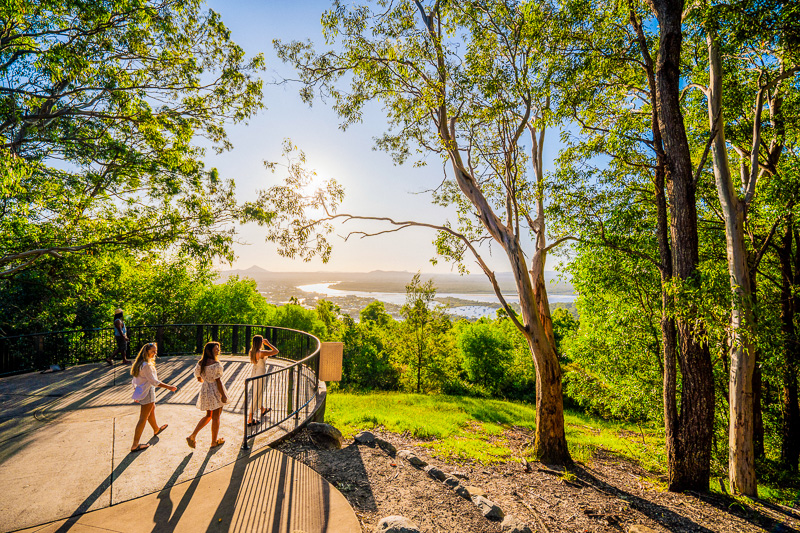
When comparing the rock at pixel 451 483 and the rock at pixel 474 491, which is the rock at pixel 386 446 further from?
the rock at pixel 474 491

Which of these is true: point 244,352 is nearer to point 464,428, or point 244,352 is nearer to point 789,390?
point 464,428

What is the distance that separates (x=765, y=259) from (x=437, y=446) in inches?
496

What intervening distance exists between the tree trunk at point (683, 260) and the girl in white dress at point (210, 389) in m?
9.15

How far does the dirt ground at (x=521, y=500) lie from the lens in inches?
183

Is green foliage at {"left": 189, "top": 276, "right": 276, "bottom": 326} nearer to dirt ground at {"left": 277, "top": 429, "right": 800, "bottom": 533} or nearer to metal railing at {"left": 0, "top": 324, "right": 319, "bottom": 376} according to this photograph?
metal railing at {"left": 0, "top": 324, "right": 319, "bottom": 376}

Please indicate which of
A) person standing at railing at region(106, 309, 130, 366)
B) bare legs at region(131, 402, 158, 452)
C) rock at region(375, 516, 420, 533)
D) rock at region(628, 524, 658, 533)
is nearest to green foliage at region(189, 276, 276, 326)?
person standing at railing at region(106, 309, 130, 366)

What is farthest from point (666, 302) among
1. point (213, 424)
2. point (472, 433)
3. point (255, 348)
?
point (213, 424)

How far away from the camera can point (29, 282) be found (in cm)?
1320

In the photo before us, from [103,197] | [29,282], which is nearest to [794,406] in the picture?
[103,197]

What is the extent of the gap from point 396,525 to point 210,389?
12.1ft

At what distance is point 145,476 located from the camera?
4.66m

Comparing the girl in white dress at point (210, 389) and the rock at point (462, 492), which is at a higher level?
the girl in white dress at point (210, 389)

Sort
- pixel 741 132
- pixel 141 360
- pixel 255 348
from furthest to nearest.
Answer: pixel 741 132, pixel 255 348, pixel 141 360

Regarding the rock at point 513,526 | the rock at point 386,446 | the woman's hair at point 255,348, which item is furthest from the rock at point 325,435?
the rock at point 513,526
